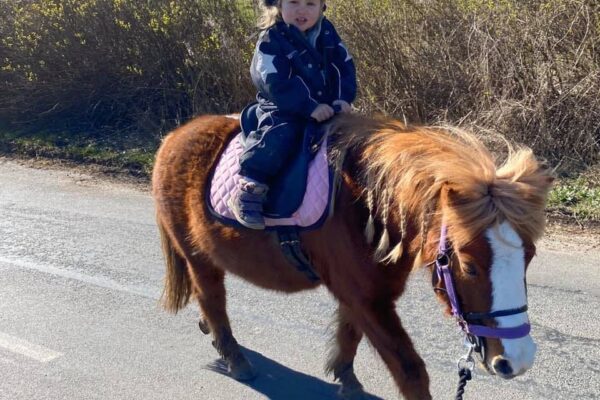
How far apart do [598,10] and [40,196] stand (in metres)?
6.45

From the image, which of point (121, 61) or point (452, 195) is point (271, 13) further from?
point (121, 61)

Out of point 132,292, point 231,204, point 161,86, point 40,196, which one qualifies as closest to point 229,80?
point 161,86

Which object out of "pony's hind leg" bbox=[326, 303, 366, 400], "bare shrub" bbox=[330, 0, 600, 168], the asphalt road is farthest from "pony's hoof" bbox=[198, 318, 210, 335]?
"bare shrub" bbox=[330, 0, 600, 168]

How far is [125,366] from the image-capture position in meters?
4.24

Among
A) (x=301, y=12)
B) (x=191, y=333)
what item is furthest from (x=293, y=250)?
(x=191, y=333)

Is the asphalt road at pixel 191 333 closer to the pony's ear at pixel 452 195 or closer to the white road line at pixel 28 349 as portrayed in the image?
the white road line at pixel 28 349

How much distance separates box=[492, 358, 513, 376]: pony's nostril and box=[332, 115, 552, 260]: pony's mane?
0.42m

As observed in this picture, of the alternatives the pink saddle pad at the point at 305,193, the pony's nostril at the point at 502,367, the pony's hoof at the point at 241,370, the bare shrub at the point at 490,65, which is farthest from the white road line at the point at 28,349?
the bare shrub at the point at 490,65

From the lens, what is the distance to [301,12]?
3.56m

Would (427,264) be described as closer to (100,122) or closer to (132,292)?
(132,292)

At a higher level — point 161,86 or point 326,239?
point 326,239

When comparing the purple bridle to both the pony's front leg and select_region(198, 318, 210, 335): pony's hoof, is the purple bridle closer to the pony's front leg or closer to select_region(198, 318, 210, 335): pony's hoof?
the pony's front leg

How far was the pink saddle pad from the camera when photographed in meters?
3.17

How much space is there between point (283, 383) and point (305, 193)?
131 cm
